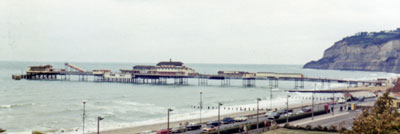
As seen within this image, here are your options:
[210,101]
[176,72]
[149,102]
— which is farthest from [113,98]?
[176,72]

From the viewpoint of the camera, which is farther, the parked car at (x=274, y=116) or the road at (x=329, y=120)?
the parked car at (x=274, y=116)

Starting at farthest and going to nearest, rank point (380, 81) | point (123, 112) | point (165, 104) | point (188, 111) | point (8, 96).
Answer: point (380, 81), point (8, 96), point (165, 104), point (188, 111), point (123, 112)

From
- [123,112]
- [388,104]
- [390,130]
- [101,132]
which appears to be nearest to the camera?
[390,130]

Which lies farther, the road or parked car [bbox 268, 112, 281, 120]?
parked car [bbox 268, 112, 281, 120]

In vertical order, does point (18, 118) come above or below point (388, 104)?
below

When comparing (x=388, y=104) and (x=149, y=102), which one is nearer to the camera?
(x=388, y=104)

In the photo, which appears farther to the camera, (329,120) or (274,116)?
(274,116)

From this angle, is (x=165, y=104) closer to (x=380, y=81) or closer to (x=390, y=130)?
(x=390, y=130)

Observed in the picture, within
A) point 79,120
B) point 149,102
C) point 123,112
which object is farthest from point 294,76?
point 79,120

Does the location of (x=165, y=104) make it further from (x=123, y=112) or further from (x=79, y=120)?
(x=79, y=120)
